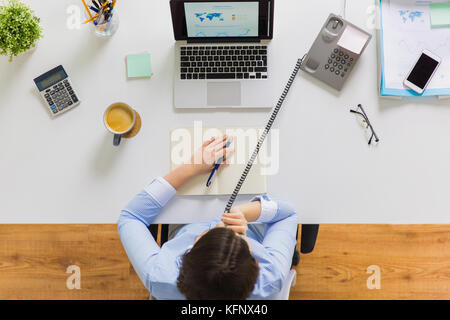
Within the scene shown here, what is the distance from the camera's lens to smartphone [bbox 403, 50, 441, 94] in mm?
1007

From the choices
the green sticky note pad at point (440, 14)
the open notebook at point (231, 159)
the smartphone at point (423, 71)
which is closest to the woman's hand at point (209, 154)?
the open notebook at point (231, 159)

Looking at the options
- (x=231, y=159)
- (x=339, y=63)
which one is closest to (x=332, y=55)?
(x=339, y=63)

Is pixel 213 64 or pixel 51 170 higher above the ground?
pixel 213 64

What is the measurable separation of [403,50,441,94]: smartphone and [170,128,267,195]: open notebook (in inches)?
19.0

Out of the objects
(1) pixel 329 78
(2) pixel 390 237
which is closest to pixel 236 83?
(1) pixel 329 78

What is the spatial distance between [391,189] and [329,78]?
0.39m

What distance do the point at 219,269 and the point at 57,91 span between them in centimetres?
74

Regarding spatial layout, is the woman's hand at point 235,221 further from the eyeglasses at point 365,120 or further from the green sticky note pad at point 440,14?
the green sticky note pad at point 440,14

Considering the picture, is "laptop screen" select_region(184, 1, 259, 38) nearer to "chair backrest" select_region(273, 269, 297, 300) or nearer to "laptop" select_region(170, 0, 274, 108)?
"laptop" select_region(170, 0, 274, 108)

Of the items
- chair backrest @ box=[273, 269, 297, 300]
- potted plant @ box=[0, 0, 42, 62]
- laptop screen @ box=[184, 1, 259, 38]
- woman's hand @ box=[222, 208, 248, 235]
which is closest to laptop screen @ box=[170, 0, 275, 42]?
laptop screen @ box=[184, 1, 259, 38]

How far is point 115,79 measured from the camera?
41.1 inches
